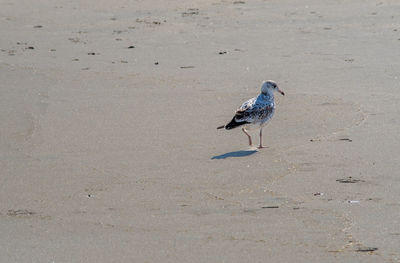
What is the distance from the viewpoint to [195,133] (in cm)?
974

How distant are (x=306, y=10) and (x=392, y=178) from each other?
852 cm

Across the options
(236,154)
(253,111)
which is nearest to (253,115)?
(253,111)

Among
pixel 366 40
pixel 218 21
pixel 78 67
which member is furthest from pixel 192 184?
pixel 218 21

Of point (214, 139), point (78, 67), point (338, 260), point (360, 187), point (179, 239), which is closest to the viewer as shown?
point (338, 260)

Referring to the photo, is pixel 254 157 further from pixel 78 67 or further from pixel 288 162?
pixel 78 67

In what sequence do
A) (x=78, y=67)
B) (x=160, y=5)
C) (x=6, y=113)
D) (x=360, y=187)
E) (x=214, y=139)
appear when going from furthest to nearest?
(x=160, y=5)
(x=78, y=67)
(x=6, y=113)
(x=214, y=139)
(x=360, y=187)

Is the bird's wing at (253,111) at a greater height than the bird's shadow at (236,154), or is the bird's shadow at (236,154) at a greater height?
the bird's wing at (253,111)

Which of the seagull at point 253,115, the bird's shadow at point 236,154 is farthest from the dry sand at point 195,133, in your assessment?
the seagull at point 253,115

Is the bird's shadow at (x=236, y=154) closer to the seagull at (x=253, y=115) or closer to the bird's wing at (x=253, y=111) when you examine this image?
the seagull at (x=253, y=115)

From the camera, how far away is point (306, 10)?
52.5ft

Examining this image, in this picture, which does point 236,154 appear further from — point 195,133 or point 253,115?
point 195,133

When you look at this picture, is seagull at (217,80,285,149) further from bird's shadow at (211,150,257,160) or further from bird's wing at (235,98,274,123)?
bird's shadow at (211,150,257,160)

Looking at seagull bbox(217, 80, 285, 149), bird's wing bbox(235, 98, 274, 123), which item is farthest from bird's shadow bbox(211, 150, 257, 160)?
bird's wing bbox(235, 98, 274, 123)

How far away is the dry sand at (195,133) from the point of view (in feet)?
21.7
